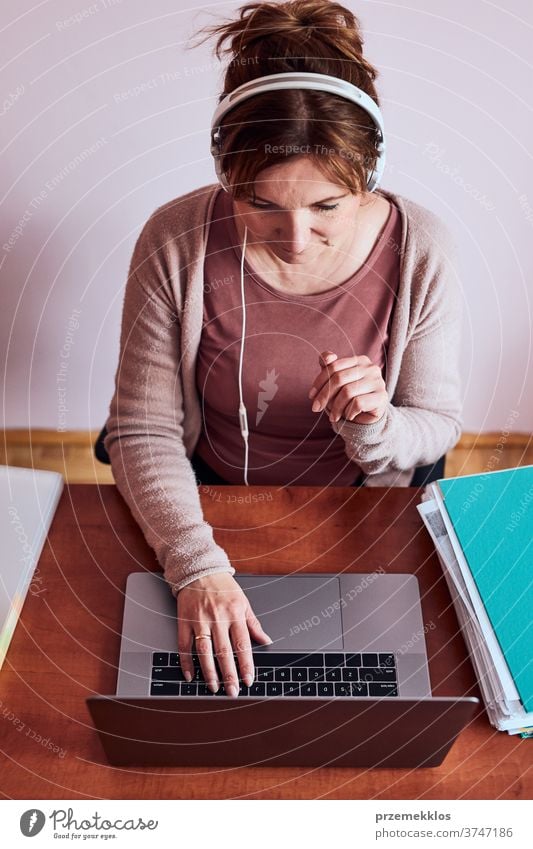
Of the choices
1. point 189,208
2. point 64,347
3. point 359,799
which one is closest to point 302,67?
point 189,208

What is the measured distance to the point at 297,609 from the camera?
89 centimetres

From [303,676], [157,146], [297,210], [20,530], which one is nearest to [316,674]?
[303,676]

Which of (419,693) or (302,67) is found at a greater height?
(302,67)

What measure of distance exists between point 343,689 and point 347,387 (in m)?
0.32

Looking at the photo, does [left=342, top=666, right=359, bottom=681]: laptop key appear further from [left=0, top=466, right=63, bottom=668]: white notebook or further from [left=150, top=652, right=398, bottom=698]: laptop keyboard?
[left=0, top=466, right=63, bottom=668]: white notebook

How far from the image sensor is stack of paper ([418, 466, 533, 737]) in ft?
2.59

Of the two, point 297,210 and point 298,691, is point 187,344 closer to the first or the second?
point 297,210

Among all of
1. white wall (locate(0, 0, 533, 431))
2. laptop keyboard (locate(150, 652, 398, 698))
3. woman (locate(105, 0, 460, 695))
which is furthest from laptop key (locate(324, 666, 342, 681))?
white wall (locate(0, 0, 533, 431))

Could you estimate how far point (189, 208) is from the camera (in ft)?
3.54

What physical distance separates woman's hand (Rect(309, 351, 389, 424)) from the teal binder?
143 millimetres

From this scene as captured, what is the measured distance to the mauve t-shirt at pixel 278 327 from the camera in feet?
3.52

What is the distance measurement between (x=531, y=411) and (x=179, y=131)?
1010mm

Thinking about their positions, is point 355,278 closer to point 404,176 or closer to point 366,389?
point 366,389
